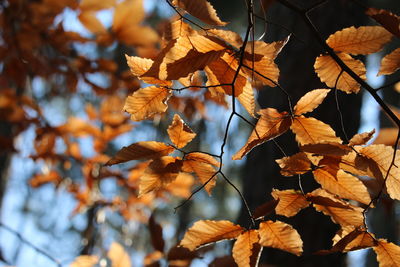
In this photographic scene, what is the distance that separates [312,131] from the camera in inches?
22.7

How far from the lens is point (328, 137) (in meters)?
0.57

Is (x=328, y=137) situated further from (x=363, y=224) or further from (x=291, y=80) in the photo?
(x=291, y=80)

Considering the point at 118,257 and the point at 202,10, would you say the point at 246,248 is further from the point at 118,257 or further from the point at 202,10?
the point at 118,257

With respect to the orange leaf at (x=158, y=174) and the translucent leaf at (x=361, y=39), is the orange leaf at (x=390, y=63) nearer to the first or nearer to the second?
the translucent leaf at (x=361, y=39)

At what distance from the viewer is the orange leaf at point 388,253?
56cm

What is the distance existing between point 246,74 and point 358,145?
0.57 feet

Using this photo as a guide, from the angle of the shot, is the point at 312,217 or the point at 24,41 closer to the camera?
the point at 312,217

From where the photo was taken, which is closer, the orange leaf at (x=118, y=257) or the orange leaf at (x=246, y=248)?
the orange leaf at (x=246, y=248)

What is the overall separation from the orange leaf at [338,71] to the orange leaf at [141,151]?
0.78 ft

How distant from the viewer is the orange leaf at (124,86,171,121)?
1.85 ft

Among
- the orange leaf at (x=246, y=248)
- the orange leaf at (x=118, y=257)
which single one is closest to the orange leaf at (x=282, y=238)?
the orange leaf at (x=246, y=248)

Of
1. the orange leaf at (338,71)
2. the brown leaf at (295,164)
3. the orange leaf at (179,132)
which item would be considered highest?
the orange leaf at (338,71)

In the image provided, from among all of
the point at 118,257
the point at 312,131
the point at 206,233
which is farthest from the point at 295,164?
the point at 118,257

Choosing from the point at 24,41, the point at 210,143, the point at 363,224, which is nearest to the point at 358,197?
the point at 363,224
